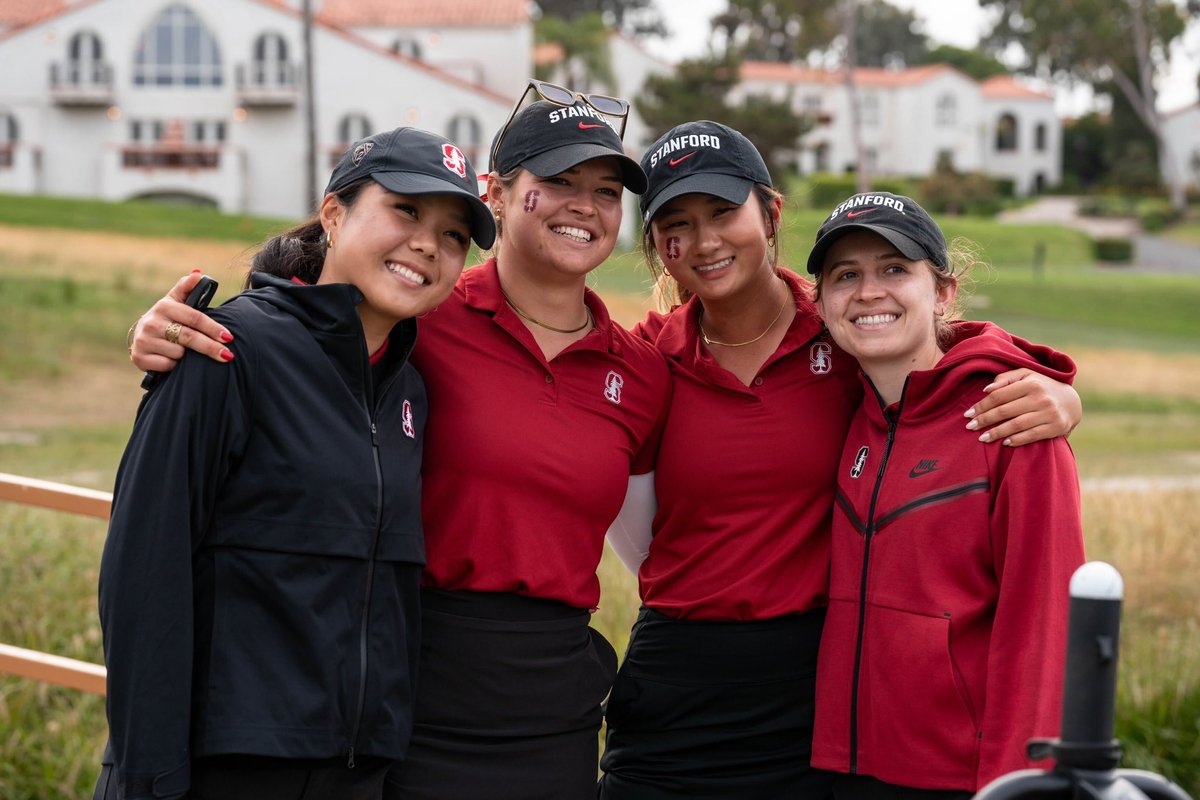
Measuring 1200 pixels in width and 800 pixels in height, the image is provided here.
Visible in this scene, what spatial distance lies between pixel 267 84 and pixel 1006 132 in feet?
152

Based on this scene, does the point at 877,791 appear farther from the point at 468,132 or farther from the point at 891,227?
the point at 468,132

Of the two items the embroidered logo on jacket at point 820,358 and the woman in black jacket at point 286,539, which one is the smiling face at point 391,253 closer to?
the woman in black jacket at point 286,539

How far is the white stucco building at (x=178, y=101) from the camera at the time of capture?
156 ft

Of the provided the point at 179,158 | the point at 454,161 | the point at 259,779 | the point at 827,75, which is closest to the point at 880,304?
the point at 454,161

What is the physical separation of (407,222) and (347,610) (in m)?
0.97

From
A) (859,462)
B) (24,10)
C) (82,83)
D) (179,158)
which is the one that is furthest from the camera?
(24,10)

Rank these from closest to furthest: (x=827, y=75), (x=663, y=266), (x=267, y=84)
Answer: (x=663, y=266)
(x=267, y=84)
(x=827, y=75)

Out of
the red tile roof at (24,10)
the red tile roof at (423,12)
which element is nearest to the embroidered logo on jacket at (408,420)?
the red tile roof at (423,12)

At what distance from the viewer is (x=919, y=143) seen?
2992 inches

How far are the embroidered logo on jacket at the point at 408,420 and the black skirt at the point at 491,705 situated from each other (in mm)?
431

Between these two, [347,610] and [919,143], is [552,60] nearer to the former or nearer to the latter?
[919,143]

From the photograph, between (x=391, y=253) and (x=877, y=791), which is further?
(x=877, y=791)

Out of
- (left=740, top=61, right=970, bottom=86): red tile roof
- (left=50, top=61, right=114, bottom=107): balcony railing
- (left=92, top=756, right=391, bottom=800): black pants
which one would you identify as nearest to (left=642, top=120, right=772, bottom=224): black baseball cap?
(left=92, top=756, right=391, bottom=800): black pants

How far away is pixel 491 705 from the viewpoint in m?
3.64
